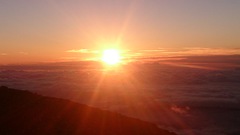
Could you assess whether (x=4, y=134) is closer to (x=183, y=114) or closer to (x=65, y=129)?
(x=65, y=129)

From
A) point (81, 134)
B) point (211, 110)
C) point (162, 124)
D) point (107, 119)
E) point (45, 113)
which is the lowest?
point (81, 134)

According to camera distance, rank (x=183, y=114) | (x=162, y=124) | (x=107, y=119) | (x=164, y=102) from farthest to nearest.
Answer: (x=164, y=102) < (x=183, y=114) < (x=162, y=124) < (x=107, y=119)

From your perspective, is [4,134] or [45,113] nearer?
[4,134]

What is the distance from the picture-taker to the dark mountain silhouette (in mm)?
14961

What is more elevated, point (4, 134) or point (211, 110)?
point (211, 110)

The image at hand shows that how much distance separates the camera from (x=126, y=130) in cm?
1648

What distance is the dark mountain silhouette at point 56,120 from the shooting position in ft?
49.1

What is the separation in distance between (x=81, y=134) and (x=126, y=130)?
9.68 feet

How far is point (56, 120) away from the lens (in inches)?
631

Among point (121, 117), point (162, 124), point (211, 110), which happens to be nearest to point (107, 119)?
point (121, 117)

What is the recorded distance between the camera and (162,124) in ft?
124

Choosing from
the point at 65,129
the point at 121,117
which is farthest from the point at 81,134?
the point at 121,117

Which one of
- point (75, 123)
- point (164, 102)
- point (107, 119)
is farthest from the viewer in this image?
point (164, 102)

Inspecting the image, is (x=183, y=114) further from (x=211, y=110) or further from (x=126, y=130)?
(x=126, y=130)
